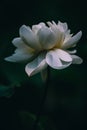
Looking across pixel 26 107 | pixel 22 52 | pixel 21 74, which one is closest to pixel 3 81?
pixel 21 74

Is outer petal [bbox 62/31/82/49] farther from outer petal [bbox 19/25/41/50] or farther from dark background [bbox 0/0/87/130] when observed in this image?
dark background [bbox 0/0/87/130]

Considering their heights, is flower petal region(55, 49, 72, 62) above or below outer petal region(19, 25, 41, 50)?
below

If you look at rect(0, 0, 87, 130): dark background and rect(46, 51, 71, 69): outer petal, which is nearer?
rect(46, 51, 71, 69): outer petal

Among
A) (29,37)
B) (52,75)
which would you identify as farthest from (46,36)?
(52,75)

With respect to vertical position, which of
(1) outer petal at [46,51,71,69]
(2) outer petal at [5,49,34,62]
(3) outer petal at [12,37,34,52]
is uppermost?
(3) outer petal at [12,37,34,52]

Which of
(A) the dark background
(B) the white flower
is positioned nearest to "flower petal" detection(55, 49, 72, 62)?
(B) the white flower

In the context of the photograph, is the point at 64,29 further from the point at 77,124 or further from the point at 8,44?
the point at 77,124
